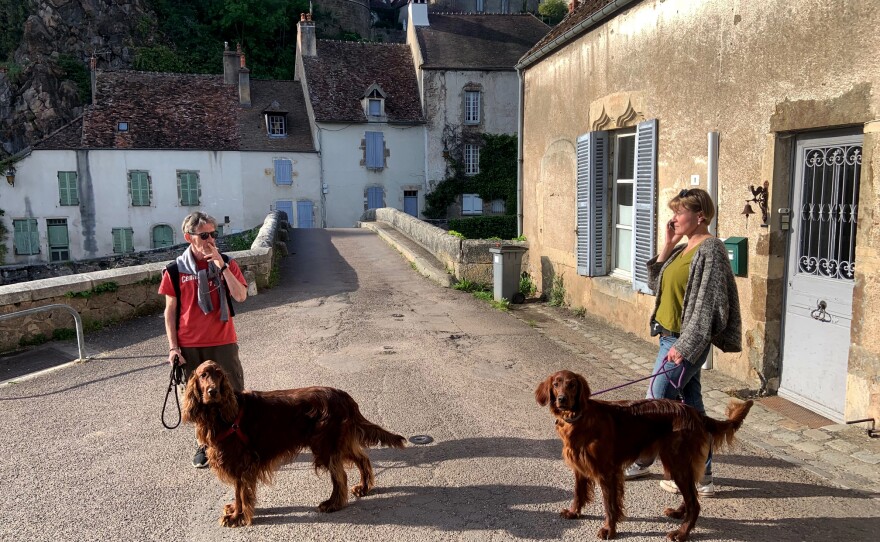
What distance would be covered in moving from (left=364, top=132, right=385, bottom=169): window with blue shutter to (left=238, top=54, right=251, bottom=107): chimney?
20.9ft

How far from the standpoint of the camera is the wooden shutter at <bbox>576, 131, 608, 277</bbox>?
883cm

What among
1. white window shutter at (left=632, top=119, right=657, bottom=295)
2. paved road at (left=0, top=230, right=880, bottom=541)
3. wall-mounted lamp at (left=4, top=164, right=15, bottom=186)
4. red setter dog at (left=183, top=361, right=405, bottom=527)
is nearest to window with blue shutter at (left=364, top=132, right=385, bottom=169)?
wall-mounted lamp at (left=4, top=164, right=15, bottom=186)

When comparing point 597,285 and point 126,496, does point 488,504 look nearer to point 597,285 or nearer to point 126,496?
point 126,496

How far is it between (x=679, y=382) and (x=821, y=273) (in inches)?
→ 93.8

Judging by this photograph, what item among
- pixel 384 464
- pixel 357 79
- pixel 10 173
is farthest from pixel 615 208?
pixel 10 173

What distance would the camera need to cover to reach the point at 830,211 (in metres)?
5.23

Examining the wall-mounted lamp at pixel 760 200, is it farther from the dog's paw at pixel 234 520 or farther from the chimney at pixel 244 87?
the chimney at pixel 244 87

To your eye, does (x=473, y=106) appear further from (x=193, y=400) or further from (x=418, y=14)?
(x=193, y=400)

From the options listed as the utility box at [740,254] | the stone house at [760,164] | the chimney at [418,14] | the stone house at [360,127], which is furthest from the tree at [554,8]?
the utility box at [740,254]

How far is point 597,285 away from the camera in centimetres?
902

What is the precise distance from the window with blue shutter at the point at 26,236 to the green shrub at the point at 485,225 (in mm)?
19909

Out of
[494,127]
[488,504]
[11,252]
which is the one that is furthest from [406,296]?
[11,252]

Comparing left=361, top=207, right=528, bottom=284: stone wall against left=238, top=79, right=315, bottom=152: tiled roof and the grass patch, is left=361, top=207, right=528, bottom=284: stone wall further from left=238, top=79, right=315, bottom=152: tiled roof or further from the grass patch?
left=238, top=79, right=315, bottom=152: tiled roof

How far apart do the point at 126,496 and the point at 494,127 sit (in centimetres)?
3142
